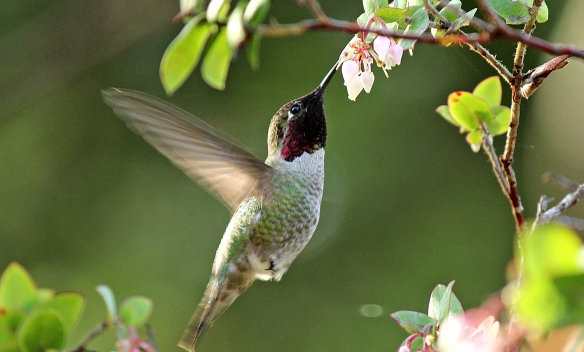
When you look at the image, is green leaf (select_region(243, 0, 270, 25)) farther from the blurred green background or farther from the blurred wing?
the blurred green background

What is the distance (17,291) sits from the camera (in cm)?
120

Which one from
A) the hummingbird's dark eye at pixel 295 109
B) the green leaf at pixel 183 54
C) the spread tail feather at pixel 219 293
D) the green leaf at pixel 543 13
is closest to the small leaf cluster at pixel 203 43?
the green leaf at pixel 183 54

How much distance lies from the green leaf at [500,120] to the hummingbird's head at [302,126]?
497mm

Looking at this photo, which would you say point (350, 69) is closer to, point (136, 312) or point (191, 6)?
point (191, 6)

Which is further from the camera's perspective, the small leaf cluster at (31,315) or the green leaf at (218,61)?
the small leaf cluster at (31,315)

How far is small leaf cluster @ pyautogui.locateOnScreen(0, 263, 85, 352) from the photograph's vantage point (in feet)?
3.65

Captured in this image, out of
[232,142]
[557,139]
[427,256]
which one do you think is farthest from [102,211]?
[232,142]

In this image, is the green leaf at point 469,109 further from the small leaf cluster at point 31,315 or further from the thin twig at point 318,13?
the small leaf cluster at point 31,315

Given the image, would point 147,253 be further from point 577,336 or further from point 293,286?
point 577,336

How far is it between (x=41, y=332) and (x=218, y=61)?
53 cm

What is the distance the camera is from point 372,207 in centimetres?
460

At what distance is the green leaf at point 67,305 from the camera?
119cm

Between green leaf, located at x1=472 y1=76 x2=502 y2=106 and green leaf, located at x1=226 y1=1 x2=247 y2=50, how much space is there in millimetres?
775

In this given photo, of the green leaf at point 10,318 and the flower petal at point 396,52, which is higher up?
the flower petal at point 396,52
